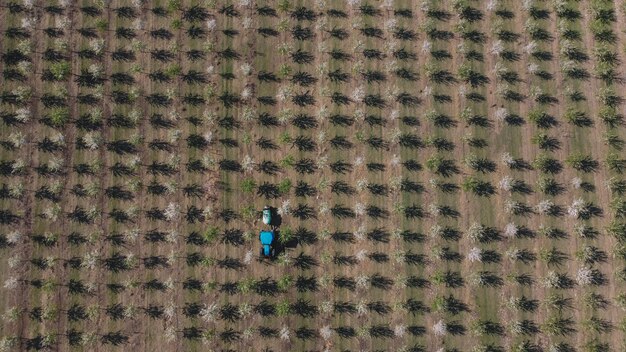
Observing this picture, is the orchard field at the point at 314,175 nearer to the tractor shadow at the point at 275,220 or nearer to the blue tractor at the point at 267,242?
the tractor shadow at the point at 275,220

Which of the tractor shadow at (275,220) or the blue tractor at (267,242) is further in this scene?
the tractor shadow at (275,220)

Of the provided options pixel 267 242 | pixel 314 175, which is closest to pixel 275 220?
pixel 267 242

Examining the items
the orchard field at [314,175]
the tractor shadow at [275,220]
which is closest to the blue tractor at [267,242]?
the tractor shadow at [275,220]

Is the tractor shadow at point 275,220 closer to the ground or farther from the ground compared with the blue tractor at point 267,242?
farther from the ground

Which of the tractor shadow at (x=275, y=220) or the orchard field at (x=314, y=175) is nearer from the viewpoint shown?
the orchard field at (x=314, y=175)

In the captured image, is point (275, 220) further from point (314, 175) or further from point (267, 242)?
point (314, 175)
